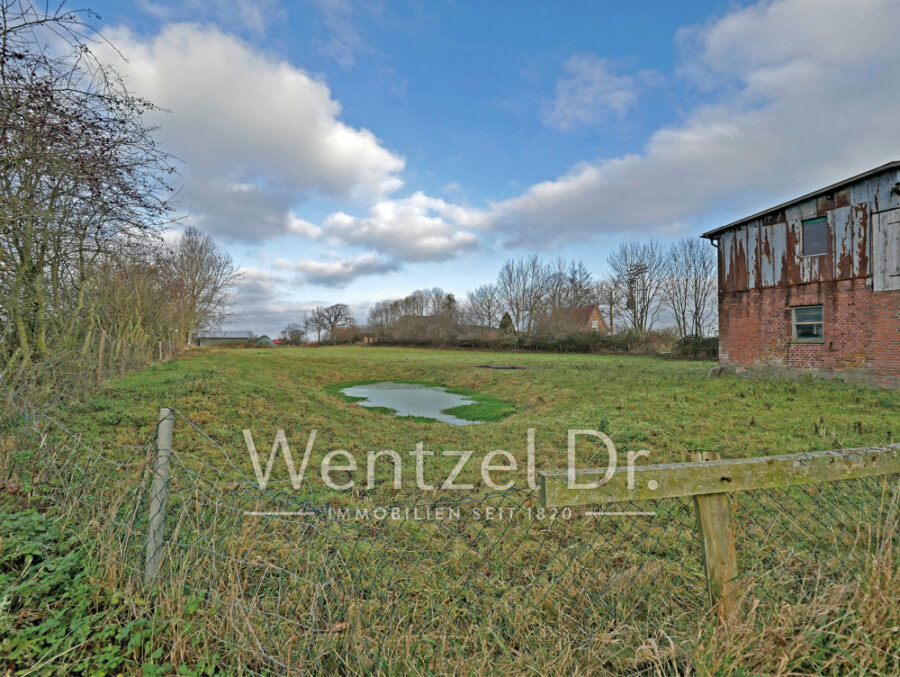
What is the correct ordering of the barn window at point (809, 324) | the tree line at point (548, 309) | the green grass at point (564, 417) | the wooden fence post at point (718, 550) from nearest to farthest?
the wooden fence post at point (718, 550)
the green grass at point (564, 417)
the barn window at point (809, 324)
the tree line at point (548, 309)

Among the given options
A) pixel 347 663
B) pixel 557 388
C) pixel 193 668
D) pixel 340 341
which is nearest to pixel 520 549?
pixel 347 663

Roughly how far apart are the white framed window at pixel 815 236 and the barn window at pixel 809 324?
5.58 ft

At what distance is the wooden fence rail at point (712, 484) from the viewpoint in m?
1.80

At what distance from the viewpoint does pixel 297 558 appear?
2588 mm

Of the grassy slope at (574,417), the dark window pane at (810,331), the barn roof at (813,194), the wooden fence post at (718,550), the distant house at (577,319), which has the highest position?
the barn roof at (813,194)

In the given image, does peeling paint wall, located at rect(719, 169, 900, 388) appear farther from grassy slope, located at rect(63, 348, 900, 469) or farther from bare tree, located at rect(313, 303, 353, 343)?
bare tree, located at rect(313, 303, 353, 343)

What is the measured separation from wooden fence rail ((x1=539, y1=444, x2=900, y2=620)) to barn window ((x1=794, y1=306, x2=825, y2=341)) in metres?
13.8

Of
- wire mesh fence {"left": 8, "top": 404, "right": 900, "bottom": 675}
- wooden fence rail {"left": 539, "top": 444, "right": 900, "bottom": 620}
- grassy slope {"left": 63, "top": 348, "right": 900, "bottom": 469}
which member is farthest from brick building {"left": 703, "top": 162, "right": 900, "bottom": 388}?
wooden fence rail {"left": 539, "top": 444, "right": 900, "bottom": 620}

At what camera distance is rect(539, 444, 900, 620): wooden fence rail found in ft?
5.90

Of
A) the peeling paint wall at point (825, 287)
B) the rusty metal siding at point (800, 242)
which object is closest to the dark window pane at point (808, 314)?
the peeling paint wall at point (825, 287)

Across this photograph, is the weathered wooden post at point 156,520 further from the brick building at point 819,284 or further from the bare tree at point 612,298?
the bare tree at point 612,298

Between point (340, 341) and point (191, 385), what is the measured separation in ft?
165

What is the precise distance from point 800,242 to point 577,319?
3497cm

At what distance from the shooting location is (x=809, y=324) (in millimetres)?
12750
